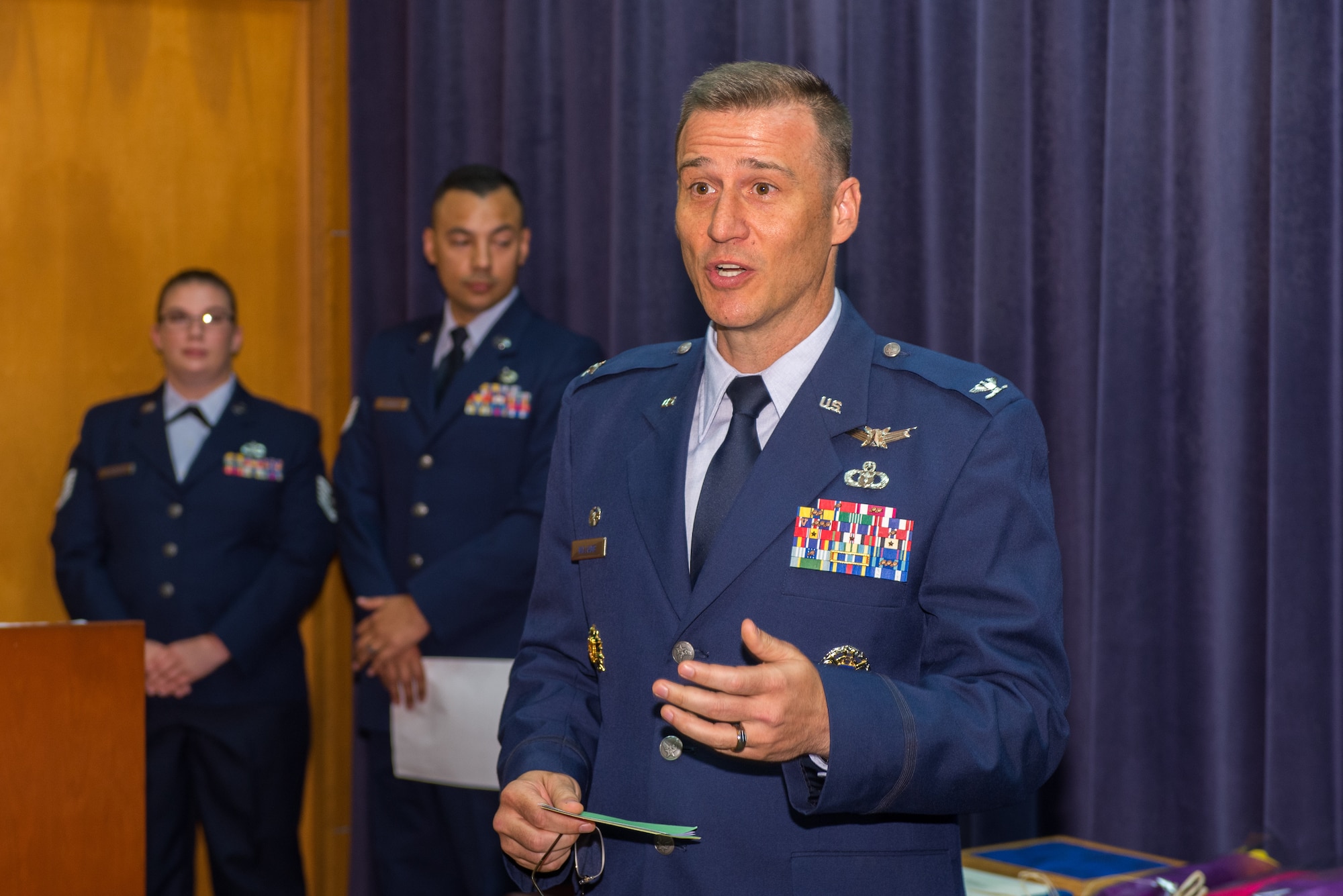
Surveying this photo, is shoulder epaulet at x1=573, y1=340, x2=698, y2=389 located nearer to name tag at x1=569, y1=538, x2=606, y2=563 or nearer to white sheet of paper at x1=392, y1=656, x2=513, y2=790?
name tag at x1=569, y1=538, x2=606, y2=563

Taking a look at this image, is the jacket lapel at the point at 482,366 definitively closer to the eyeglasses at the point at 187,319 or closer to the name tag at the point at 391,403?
the name tag at the point at 391,403

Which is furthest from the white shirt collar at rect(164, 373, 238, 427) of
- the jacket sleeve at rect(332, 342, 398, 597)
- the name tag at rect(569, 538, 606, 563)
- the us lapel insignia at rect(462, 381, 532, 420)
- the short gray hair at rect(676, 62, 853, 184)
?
the short gray hair at rect(676, 62, 853, 184)

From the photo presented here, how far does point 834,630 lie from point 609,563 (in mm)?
275

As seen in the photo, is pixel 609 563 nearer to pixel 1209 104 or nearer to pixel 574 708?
pixel 574 708

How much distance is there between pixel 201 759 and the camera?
3.47 m

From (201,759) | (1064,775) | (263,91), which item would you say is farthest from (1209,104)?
(263,91)

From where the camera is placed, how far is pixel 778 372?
5.23 feet

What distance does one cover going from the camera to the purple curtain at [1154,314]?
1905 millimetres

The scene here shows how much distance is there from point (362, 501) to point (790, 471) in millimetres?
2024

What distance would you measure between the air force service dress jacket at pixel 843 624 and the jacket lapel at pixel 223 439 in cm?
214

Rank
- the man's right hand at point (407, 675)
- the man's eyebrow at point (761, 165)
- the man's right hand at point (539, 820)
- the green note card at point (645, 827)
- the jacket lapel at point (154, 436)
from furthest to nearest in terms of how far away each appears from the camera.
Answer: the jacket lapel at point (154, 436), the man's right hand at point (407, 675), the man's eyebrow at point (761, 165), the man's right hand at point (539, 820), the green note card at point (645, 827)

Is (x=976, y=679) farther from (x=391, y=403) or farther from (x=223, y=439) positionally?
(x=223, y=439)

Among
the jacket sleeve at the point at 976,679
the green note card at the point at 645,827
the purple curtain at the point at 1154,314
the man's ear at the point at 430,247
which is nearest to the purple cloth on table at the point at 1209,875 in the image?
the purple curtain at the point at 1154,314

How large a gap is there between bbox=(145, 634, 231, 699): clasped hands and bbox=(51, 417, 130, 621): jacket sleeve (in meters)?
0.15
